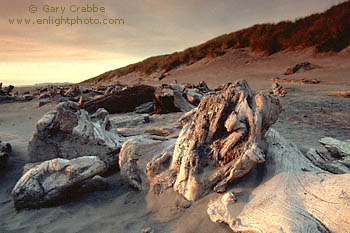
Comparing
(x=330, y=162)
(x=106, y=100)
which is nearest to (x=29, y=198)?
(x=330, y=162)

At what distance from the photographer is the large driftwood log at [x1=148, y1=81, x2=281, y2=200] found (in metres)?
2.54

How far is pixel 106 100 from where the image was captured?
8789mm

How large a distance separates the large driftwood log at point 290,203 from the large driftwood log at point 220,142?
0.83 feet

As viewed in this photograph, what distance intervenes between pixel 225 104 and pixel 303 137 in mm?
3069

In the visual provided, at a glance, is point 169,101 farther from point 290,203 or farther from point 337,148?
point 290,203

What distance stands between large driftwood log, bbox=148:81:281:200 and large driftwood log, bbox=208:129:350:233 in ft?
0.83

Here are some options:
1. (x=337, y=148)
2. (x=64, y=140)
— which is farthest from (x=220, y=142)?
(x=64, y=140)

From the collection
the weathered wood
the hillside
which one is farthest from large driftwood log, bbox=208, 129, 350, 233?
the hillside

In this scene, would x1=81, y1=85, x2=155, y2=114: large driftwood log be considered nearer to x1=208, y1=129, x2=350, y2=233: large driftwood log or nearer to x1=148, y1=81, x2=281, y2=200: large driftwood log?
x1=148, y1=81, x2=281, y2=200: large driftwood log

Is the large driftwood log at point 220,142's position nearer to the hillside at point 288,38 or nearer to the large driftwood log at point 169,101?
the large driftwood log at point 169,101

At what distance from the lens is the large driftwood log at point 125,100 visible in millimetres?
8789

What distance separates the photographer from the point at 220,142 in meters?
2.70

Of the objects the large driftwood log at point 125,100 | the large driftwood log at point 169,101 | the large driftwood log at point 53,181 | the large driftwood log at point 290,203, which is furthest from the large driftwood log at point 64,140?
the large driftwood log at point 125,100

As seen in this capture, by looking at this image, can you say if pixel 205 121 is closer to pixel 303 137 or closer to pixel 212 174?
pixel 212 174
